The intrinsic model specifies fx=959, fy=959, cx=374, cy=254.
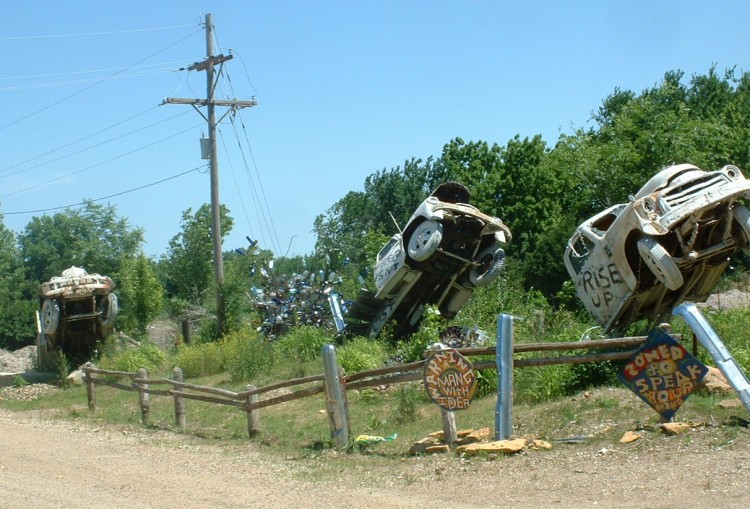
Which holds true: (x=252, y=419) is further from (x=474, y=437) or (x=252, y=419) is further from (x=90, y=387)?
(x=90, y=387)

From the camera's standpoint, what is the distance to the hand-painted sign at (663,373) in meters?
10.6

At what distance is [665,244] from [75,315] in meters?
18.4

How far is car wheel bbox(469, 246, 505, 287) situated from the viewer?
66.7ft

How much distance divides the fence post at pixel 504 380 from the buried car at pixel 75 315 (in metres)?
18.3

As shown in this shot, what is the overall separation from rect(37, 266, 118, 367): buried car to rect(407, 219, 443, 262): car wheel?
11.4 metres

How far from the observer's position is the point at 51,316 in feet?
88.3

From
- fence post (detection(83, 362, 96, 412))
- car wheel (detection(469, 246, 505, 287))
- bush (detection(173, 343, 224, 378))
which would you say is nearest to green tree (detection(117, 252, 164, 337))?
bush (detection(173, 343, 224, 378))

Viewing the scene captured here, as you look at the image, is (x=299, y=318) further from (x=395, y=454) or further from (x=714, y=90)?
(x=714, y=90)

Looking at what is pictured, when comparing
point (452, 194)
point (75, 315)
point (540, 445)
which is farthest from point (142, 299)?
point (540, 445)

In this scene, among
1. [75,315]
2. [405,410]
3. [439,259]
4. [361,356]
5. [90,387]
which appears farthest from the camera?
[75,315]

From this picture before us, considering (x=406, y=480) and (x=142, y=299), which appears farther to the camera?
(x=142, y=299)

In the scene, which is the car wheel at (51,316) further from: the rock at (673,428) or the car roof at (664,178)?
the rock at (673,428)

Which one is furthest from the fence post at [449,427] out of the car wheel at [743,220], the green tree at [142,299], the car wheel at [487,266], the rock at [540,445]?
the green tree at [142,299]

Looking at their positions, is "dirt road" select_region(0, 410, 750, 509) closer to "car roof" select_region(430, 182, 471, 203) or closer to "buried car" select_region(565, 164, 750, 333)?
"buried car" select_region(565, 164, 750, 333)
